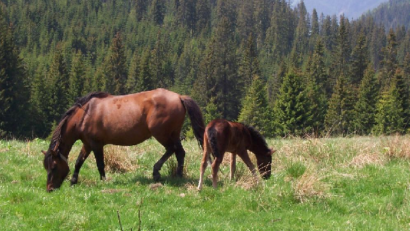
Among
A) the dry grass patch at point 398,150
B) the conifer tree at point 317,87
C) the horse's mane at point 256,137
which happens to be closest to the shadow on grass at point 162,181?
the horse's mane at point 256,137

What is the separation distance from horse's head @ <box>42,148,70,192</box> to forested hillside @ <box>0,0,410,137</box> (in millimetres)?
7366

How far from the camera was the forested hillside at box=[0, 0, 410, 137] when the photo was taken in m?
57.4

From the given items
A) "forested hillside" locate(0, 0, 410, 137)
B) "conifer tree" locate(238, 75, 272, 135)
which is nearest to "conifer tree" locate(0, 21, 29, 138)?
"forested hillside" locate(0, 0, 410, 137)

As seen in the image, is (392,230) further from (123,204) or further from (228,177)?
(123,204)

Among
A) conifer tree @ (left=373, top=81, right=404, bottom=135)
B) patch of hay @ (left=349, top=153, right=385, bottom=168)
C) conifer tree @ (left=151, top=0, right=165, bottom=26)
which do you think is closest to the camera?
patch of hay @ (left=349, top=153, right=385, bottom=168)

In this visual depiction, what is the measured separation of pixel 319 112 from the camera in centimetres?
6353

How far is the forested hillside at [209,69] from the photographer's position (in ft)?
188

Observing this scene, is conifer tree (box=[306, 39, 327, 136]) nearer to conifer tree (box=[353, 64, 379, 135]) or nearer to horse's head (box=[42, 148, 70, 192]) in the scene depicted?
conifer tree (box=[353, 64, 379, 135])

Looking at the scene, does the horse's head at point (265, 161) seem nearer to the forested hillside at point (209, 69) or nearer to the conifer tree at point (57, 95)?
the forested hillside at point (209, 69)

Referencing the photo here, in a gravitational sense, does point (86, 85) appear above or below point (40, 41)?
below

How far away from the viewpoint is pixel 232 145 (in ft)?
29.4

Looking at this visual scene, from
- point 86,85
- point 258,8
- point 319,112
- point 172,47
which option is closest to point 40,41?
point 172,47

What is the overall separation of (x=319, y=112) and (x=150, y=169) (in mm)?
56325

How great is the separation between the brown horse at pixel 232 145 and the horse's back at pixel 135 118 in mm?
1078
